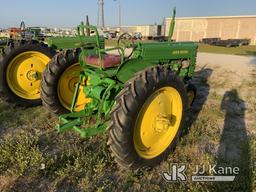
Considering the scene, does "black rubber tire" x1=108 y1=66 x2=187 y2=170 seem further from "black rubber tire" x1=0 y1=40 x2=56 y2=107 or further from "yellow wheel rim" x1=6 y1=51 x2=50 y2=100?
"yellow wheel rim" x1=6 y1=51 x2=50 y2=100

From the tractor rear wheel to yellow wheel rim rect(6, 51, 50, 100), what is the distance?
140cm

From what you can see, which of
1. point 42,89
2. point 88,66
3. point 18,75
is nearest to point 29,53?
point 18,75

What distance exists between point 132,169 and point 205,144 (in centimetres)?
147

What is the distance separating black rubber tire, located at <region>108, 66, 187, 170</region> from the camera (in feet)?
10.7

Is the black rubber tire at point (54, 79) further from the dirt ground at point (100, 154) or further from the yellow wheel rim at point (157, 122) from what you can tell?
the yellow wheel rim at point (157, 122)

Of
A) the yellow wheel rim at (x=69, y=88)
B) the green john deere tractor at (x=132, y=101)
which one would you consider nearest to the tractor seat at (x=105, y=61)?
the green john deere tractor at (x=132, y=101)

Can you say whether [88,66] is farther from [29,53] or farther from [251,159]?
[251,159]

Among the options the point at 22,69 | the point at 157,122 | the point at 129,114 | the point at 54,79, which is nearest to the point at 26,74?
the point at 22,69

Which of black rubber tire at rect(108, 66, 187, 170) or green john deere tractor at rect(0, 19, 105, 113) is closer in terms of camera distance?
black rubber tire at rect(108, 66, 187, 170)

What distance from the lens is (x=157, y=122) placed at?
150 inches

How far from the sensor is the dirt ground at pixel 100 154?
3320 mm

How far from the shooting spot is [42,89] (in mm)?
4910

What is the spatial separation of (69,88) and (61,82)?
254mm

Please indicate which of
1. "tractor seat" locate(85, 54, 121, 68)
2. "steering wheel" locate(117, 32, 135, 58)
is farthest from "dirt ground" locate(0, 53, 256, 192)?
"steering wheel" locate(117, 32, 135, 58)
